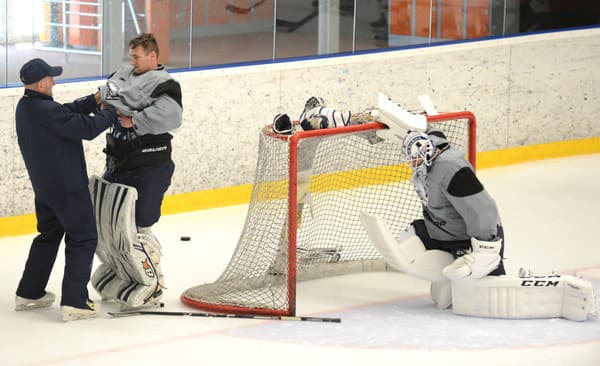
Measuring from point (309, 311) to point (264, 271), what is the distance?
319mm

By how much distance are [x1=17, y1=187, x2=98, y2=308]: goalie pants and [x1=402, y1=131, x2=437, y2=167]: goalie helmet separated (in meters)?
1.51

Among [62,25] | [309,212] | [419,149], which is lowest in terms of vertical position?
[309,212]

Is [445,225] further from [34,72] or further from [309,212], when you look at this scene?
[34,72]

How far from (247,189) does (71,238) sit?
3.09 meters

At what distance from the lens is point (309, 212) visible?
22.4 feet

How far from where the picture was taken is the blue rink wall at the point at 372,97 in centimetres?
803

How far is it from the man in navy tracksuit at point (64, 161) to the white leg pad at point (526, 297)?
1.77 metres

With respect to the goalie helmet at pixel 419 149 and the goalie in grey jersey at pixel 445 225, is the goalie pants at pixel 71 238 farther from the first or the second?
the goalie helmet at pixel 419 149

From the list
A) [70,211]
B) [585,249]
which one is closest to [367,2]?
[585,249]

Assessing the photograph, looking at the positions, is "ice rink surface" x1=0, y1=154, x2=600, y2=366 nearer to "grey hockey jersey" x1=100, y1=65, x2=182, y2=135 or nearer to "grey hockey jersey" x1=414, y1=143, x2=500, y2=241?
"grey hockey jersey" x1=414, y1=143, x2=500, y2=241

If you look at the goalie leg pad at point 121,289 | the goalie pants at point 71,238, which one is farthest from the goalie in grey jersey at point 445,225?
the goalie pants at point 71,238

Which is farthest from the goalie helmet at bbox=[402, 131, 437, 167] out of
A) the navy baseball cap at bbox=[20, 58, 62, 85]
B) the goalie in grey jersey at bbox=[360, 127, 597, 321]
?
the navy baseball cap at bbox=[20, 58, 62, 85]

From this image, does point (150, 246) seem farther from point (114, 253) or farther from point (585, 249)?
point (585, 249)

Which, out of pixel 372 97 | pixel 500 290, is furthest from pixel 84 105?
pixel 372 97
